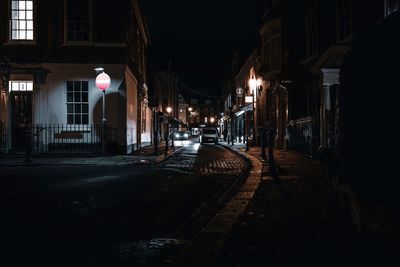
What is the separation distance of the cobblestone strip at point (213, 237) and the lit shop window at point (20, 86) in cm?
1550

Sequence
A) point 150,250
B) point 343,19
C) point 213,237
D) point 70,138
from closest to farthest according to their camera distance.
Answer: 1. point 150,250
2. point 213,237
3. point 343,19
4. point 70,138

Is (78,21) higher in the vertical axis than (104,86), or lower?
higher

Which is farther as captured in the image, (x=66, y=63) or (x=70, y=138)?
(x=66, y=63)

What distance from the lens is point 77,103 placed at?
21094 mm

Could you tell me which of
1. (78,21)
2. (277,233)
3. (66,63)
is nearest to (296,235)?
(277,233)

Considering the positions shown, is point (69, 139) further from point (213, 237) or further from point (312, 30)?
point (213, 237)

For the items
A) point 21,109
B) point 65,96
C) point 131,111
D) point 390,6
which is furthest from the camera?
point 131,111

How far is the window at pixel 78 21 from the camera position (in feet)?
69.1

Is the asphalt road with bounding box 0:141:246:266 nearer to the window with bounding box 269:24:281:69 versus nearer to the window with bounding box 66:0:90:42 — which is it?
the window with bounding box 66:0:90:42

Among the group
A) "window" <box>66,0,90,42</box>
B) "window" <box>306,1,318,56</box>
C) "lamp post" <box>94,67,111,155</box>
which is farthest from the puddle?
"window" <box>306,1,318,56</box>

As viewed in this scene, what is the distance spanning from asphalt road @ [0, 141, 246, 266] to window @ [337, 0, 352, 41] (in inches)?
409

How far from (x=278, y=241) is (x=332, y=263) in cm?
107

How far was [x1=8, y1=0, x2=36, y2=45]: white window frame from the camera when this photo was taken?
21.1 meters

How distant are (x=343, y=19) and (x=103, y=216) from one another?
16257 millimetres
